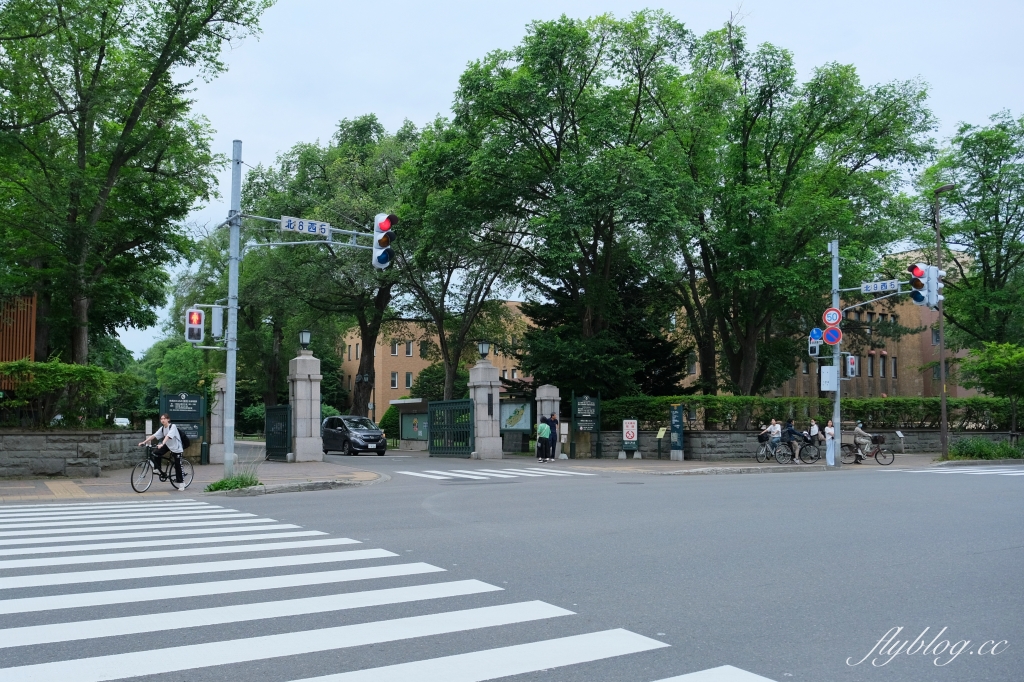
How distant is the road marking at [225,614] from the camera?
5.82 metres

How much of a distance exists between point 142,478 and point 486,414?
15.6 meters

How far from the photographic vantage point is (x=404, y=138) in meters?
45.8

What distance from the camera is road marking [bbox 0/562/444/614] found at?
22.2ft

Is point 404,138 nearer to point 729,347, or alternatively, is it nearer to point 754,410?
point 729,347

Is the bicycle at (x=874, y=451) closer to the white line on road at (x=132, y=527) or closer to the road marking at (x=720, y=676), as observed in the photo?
the white line on road at (x=132, y=527)

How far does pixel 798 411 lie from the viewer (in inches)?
1358

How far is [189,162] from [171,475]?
52.1 feet

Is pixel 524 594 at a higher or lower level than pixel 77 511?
higher

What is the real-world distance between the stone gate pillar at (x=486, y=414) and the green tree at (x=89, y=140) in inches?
485

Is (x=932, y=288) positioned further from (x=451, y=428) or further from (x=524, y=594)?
(x=524, y=594)

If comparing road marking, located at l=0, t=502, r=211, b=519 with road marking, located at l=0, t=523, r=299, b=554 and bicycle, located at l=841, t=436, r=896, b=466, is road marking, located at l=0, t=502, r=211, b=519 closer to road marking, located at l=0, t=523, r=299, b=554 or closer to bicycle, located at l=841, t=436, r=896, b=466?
road marking, located at l=0, t=523, r=299, b=554

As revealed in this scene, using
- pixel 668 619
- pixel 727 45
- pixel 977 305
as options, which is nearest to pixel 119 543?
pixel 668 619

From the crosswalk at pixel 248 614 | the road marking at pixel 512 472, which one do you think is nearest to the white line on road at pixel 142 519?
the crosswalk at pixel 248 614

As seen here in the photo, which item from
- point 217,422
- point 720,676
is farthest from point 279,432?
point 720,676
